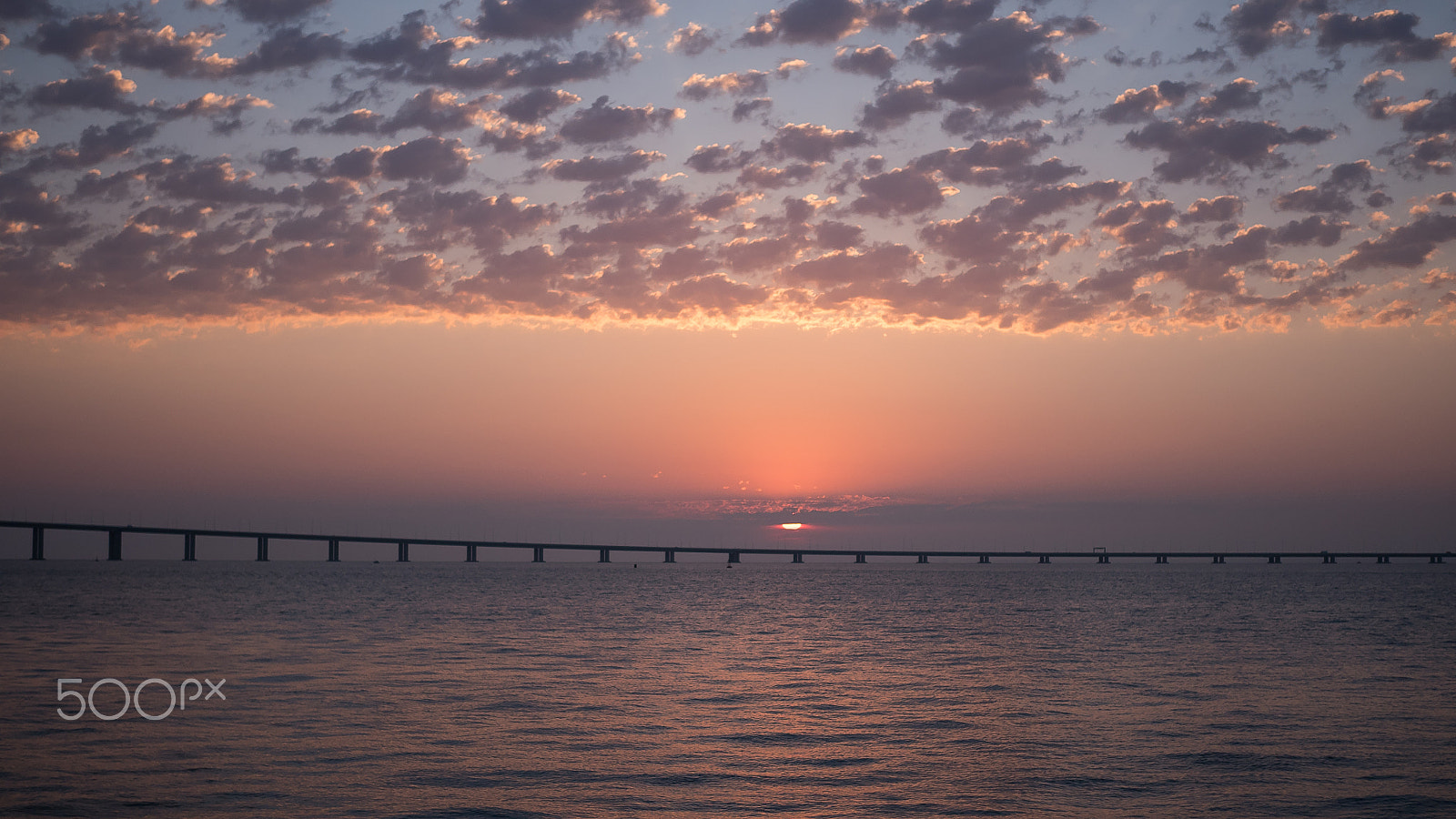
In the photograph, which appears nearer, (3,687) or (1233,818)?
(1233,818)

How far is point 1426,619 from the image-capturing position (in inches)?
2808

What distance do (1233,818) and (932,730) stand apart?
8558 millimetres

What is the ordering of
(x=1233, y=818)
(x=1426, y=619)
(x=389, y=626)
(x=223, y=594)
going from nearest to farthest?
1. (x=1233, y=818)
2. (x=389, y=626)
3. (x=1426, y=619)
4. (x=223, y=594)

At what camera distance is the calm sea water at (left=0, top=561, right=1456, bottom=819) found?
59.4 feet

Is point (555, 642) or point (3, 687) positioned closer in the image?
point (3, 687)

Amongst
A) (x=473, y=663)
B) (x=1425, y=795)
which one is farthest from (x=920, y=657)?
(x=1425, y=795)

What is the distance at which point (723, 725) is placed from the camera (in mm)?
25312

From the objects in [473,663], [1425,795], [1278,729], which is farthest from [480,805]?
[473,663]

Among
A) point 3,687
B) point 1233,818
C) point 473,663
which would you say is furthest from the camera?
point 473,663

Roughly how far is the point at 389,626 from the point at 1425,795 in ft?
161

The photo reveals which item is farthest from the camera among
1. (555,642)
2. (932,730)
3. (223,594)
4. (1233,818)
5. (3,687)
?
(223,594)

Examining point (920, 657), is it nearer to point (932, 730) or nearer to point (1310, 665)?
point (1310, 665)

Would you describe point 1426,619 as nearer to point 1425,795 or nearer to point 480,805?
point 1425,795

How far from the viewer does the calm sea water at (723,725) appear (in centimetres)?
1811
